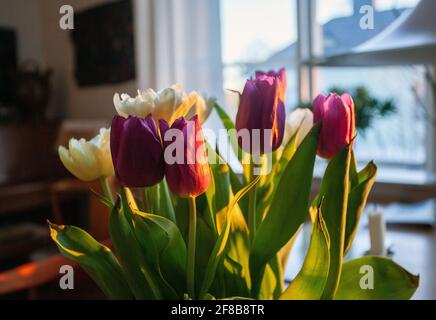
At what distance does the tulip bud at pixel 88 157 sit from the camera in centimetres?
43

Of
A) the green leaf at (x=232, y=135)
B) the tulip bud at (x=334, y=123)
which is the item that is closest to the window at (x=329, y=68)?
the green leaf at (x=232, y=135)

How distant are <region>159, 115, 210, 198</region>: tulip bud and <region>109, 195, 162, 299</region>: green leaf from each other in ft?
0.24

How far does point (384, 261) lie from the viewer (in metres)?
0.45

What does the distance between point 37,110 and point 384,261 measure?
3.38 meters

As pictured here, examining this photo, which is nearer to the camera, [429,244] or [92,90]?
[429,244]

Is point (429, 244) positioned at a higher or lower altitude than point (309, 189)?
lower

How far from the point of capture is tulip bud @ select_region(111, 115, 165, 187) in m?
0.37

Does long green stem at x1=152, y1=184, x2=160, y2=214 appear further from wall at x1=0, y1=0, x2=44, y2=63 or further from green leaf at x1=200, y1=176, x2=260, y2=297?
wall at x1=0, y1=0, x2=44, y2=63

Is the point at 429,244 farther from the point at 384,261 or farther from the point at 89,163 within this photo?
the point at 89,163

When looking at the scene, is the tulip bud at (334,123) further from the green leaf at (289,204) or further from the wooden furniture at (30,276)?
the wooden furniture at (30,276)

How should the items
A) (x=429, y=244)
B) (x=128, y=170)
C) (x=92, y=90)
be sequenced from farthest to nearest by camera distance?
1. (x=92, y=90)
2. (x=429, y=244)
3. (x=128, y=170)

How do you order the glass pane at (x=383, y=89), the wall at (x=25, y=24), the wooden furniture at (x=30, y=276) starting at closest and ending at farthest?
the wooden furniture at (x=30, y=276), the glass pane at (x=383, y=89), the wall at (x=25, y=24)
